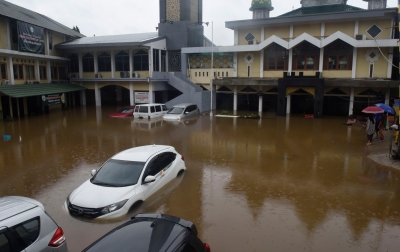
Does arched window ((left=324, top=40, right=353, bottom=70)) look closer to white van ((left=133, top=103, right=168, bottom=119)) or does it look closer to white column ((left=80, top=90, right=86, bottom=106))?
white van ((left=133, top=103, right=168, bottom=119))

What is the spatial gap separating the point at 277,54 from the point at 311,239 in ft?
76.1

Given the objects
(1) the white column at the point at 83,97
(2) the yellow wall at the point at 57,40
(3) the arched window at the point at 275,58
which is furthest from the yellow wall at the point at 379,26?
(2) the yellow wall at the point at 57,40

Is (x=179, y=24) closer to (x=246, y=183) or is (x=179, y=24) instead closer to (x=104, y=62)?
(x=104, y=62)

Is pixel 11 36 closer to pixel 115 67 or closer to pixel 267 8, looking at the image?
pixel 115 67

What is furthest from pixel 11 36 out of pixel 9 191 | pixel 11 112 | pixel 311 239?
pixel 311 239

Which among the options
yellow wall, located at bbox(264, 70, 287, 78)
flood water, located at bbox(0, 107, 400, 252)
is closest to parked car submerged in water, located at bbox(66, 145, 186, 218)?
flood water, located at bbox(0, 107, 400, 252)

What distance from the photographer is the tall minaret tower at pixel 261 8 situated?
1288 inches

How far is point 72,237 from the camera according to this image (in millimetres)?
6332

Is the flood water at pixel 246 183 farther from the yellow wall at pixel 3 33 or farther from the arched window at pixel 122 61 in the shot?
the arched window at pixel 122 61

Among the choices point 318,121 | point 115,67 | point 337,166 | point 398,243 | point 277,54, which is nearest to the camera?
point 398,243

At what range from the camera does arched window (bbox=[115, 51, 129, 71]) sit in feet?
99.5

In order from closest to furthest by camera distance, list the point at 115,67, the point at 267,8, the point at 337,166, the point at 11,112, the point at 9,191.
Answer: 1. the point at 9,191
2. the point at 337,166
3. the point at 11,112
4. the point at 115,67
5. the point at 267,8

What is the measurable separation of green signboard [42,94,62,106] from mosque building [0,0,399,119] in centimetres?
9

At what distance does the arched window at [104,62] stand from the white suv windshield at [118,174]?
24273mm
